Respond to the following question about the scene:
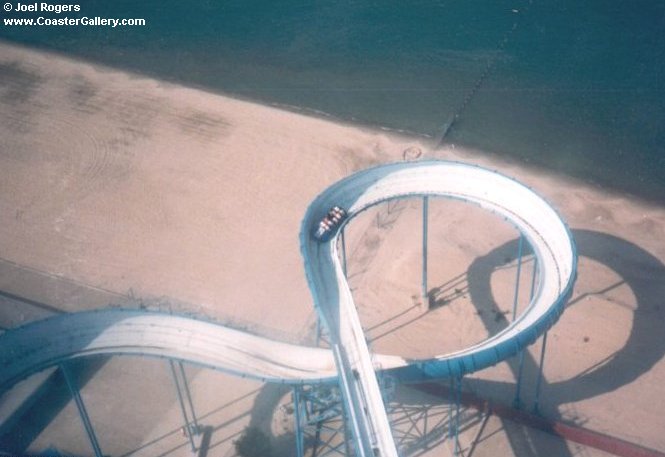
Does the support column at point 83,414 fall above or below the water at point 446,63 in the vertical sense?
below

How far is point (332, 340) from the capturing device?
121 feet

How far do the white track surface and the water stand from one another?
20346 millimetres

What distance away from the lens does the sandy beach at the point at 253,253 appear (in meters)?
42.8

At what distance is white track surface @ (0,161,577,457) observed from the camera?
3456cm

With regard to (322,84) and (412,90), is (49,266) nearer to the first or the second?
(322,84)

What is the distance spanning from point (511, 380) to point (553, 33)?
1616 inches

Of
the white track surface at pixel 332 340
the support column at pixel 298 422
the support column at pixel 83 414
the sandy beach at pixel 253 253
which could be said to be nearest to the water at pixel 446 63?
the sandy beach at pixel 253 253

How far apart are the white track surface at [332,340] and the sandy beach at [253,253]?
5886mm

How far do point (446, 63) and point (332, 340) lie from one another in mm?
39963

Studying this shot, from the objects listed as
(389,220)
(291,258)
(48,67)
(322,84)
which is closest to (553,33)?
(322,84)

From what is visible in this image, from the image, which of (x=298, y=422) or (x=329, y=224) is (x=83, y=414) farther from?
(x=329, y=224)

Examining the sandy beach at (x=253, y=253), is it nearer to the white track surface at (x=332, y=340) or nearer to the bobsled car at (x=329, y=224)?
the white track surface at (x=332, y=340)

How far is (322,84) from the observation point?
223 ft

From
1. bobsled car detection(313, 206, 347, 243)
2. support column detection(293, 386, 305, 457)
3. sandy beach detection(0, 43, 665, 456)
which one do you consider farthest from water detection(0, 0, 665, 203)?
support column detection(293, 386, 305, 457)
